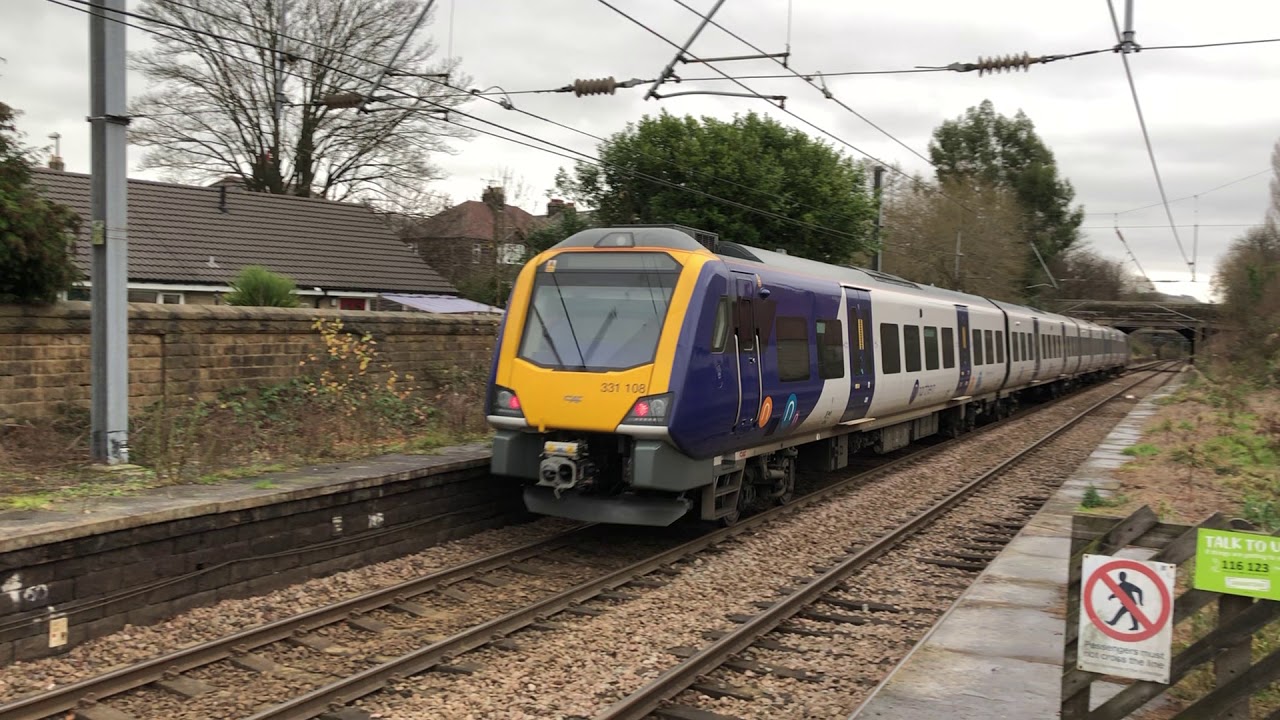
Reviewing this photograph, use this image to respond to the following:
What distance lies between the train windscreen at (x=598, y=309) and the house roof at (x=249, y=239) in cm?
1271

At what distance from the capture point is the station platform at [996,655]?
519cm

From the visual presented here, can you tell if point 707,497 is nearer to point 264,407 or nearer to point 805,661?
point 805,661

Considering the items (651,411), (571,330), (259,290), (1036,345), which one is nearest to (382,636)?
(651,411)

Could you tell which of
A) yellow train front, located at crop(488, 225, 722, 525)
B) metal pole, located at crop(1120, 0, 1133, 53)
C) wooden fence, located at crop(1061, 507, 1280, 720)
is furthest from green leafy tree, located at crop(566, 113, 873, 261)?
wooden fence, located at crop(1061, 507, 1280, 720)

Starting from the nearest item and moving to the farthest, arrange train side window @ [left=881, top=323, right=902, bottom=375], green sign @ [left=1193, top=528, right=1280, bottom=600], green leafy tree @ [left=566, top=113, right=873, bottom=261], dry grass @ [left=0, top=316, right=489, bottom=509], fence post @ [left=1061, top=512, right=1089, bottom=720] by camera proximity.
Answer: green sign @ [left=1193, top=528, right=1280, bottom=600]
fence post @ [left=1061, top=512, right=1089, bottom=720]
dry grass @ [left=0, top=316, right=489, bottom=509]
train side window @ [left=881, top=323, right=902, bottom=375]
green leafy tree @ [left=566, top=113, right=873, bottom=261]

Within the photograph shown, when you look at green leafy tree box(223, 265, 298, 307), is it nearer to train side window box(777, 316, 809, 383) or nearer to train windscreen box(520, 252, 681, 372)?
train windscreen box(520, 252, 681, 372)

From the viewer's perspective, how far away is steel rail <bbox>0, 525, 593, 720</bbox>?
17.4 ft

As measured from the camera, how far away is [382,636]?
6945 millimetres

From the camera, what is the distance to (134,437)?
9.87 meters

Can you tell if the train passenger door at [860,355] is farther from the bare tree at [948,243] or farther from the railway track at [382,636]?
the bare tree at [948,243]

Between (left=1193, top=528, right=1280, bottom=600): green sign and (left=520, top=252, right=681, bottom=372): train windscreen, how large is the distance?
17.3ft

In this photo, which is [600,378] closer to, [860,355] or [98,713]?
[98,713]

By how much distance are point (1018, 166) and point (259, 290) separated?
63135 mm

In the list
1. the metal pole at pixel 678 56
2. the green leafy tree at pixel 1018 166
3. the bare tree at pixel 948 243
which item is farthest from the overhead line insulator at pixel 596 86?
the green leafy tree at pixel 1018 166
